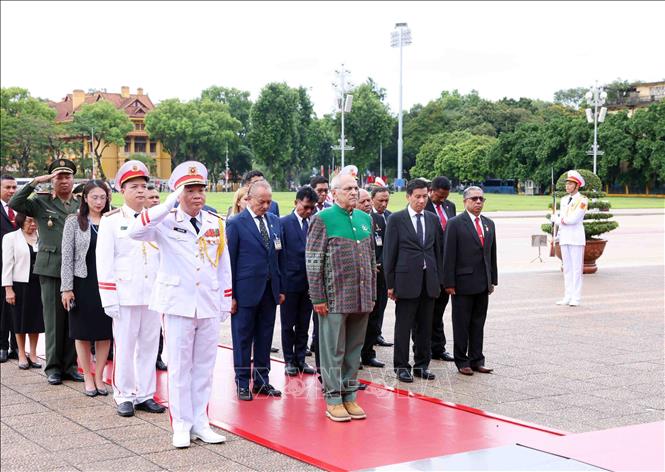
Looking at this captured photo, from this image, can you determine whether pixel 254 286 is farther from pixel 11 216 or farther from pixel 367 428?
pixel 11 216

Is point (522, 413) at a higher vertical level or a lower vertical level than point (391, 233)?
lower

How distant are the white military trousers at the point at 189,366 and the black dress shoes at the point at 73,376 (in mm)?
2207

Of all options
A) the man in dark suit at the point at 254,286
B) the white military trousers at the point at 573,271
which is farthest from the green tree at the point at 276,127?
the man in dark suit at the point at 254,286

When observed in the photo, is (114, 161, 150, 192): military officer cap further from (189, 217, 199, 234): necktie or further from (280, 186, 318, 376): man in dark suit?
(280, 186, 318, 376): man in dark suit

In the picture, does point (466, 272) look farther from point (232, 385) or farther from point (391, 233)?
point (232, 385)

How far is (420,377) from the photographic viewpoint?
297 inches

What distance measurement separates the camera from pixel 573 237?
12281 mm

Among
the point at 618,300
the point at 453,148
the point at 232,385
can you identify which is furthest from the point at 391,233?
the point at 453,148

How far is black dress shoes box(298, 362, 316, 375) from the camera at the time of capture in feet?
25.5

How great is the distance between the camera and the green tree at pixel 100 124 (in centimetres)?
8119

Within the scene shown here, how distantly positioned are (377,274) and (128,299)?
3.18 m

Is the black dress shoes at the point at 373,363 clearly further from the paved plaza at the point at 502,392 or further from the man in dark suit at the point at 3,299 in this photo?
the man in dark suit at the point at 3,299

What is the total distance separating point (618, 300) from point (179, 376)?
946 cm

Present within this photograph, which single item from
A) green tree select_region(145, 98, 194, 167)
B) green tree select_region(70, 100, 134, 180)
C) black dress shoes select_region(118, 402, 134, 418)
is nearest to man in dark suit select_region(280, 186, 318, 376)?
black dress shoes select_region(118, 402, 134, 418)
